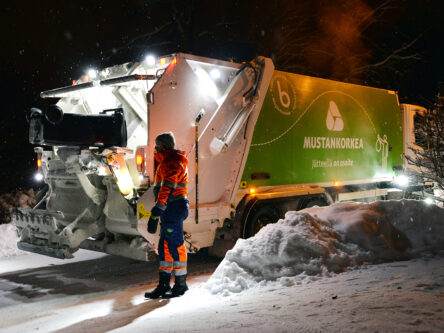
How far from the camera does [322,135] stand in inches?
342

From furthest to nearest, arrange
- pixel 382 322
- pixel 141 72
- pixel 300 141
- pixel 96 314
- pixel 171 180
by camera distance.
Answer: pixel 300 141
pixel 141 72
pixel 171 180
pixel 96 314
pixel 382 322

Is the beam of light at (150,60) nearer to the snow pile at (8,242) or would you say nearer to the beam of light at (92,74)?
the beam of light at (92,74)

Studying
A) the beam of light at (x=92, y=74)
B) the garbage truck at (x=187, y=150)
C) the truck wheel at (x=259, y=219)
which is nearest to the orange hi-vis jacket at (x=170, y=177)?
the garbage truck at (x=187, y=150)

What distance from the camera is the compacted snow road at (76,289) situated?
4984 millimetres

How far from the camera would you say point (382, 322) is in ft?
11.5

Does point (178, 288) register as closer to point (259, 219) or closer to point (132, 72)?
point (259, 219)

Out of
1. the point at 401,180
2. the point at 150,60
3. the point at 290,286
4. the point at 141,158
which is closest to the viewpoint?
the point at 290,286

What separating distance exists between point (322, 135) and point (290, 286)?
4.18 meters

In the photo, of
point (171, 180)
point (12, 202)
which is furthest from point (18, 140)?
point (171, 180)

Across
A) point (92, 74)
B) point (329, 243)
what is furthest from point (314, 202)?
point (92, 74)

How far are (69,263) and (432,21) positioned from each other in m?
18.9

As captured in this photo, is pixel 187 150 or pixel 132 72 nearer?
pixel 187 150

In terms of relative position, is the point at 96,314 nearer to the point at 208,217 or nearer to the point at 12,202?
the point at 208,217

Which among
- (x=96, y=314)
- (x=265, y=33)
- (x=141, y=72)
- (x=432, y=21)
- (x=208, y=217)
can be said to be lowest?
(x=96, y=314)
